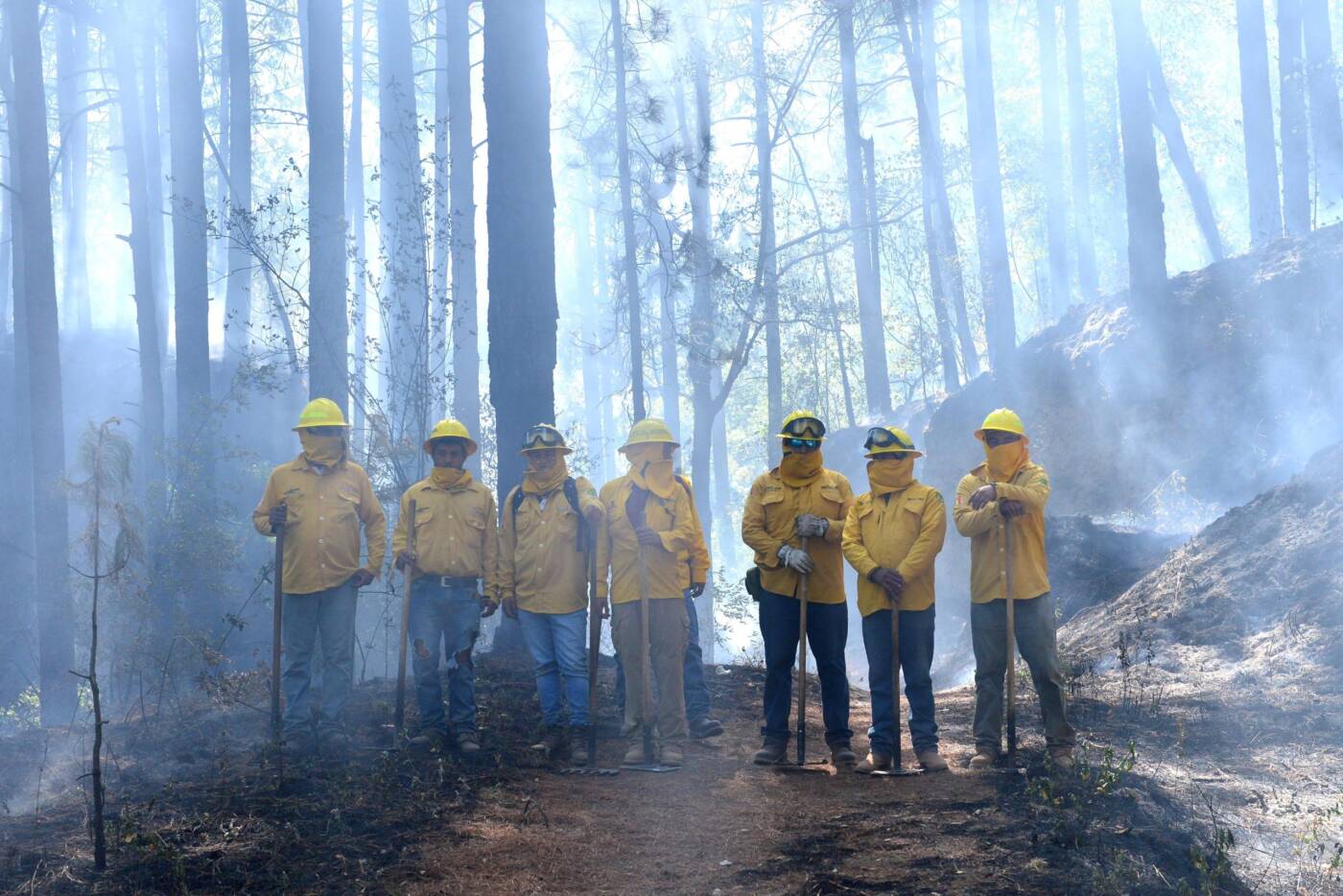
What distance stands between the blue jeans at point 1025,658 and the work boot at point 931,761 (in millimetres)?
288

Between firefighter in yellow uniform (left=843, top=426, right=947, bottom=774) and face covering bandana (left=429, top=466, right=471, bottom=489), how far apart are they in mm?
2778

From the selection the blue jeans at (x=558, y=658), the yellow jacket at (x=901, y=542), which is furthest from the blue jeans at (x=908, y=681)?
the blue jeans at (x=558, y=658)

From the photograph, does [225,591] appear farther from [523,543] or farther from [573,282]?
[573,282]

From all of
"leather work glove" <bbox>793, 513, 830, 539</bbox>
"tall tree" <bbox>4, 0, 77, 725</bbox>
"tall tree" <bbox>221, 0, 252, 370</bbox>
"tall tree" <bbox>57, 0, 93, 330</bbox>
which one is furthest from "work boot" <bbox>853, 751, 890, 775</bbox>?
"tall tree" <bbox>57, 0, 93, 330</bbox>

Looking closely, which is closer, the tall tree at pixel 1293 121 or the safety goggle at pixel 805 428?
the safety goggle at pixel 805 428

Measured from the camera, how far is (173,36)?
23016 mm

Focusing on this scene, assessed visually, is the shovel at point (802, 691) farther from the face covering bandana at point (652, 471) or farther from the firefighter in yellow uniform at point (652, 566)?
the face covering bandana at point (652, 471)

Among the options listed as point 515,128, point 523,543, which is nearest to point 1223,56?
point 515,128

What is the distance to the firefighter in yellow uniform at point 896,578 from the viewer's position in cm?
741

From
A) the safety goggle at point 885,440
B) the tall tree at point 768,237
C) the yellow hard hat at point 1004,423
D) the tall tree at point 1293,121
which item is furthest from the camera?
the tall tree at point 768,237

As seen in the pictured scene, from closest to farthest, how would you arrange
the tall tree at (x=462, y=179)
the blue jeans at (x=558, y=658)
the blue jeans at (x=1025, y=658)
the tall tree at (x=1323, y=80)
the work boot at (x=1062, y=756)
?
the work boot at (x=1062, y=756)
the blue jeans at (x=1025, y=658)
the blue jeans at (x=558, y=658)
the tall tree at (x=462, y=179)
the tall tree at (x=1323, y=80)

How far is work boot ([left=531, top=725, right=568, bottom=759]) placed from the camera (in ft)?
26.6

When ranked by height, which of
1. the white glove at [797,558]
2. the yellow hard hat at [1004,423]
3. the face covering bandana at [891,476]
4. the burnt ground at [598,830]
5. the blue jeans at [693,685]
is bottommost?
the burnt ground at [598,830]

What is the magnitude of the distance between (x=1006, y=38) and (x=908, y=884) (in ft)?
133
